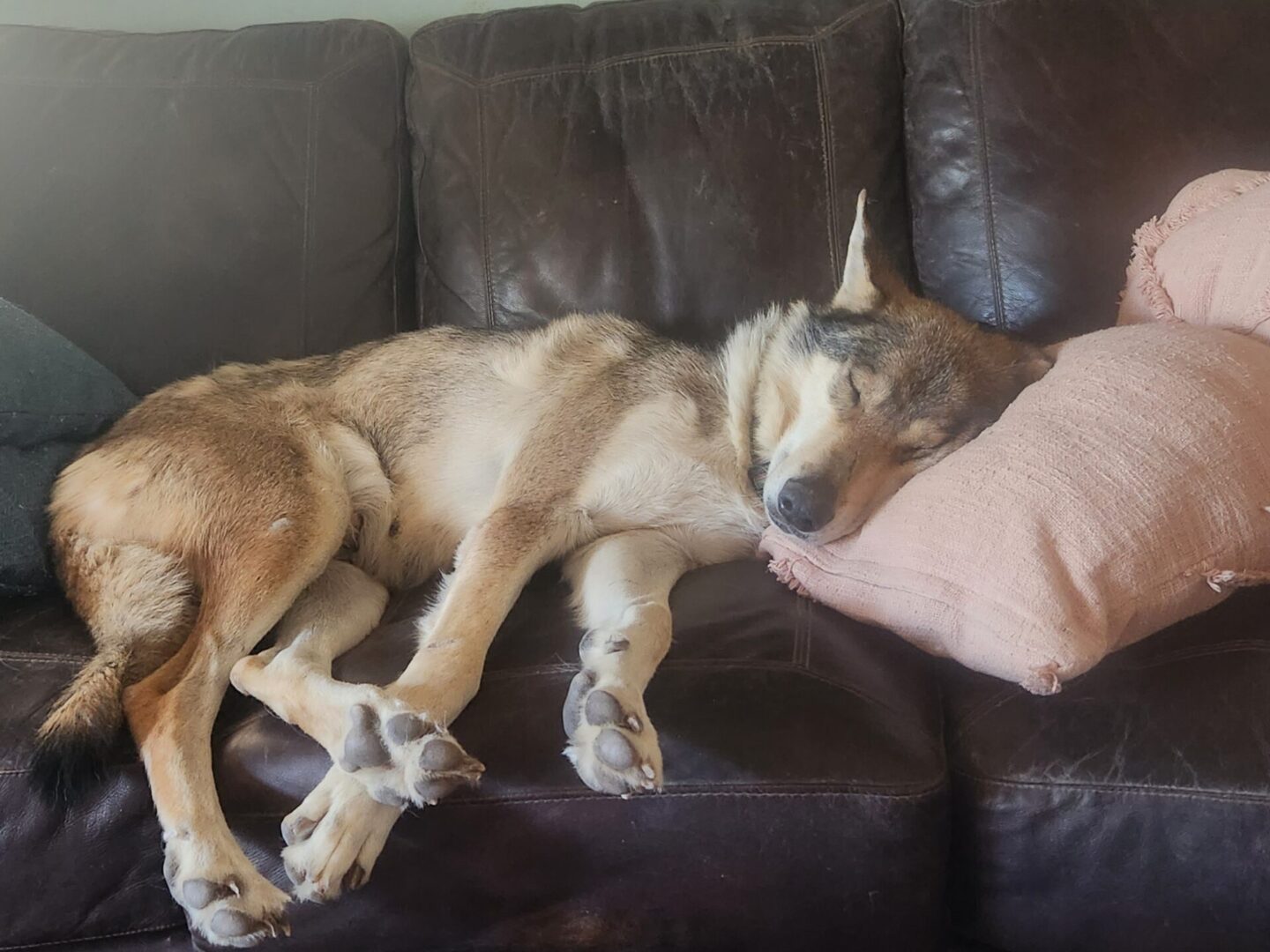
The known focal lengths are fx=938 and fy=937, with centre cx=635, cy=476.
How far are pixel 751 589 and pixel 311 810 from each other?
0.93m

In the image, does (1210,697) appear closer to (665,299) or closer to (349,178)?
(665,299)

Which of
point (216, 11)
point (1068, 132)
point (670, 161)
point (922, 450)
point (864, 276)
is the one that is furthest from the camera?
point (216, 11)

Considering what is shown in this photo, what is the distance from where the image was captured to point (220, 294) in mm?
2607

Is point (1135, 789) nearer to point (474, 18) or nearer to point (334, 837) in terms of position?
point (334, 837)

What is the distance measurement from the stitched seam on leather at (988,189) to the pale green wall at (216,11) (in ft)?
4.75

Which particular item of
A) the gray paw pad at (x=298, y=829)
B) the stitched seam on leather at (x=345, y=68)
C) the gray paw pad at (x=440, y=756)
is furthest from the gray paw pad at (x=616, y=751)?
the stitched seam on leather at (x=345, y=68)

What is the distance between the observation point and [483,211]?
105 inches

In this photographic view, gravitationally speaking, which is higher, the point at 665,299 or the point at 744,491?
the point at 665,299

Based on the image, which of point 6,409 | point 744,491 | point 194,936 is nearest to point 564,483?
point 744,491

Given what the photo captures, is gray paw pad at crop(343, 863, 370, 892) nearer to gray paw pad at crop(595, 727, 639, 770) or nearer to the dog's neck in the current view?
gray paw pad at crop(595, 727, 639, 770)

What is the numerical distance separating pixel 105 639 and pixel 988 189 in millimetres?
2370

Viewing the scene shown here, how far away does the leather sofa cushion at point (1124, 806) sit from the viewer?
1448 millimetres

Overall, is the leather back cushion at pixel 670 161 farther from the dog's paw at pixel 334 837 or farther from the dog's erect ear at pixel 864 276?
the dog's paw at pixel 334 837

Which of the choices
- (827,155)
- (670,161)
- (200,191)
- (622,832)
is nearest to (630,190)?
(670,161)
